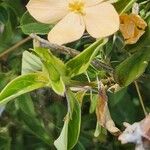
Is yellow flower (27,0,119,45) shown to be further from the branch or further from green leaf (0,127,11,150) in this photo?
green leaf (0,127,11,150)

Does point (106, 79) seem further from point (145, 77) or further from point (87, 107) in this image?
point (87, 107)

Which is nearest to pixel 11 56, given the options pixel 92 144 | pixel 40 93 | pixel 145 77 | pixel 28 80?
pixel 40 93

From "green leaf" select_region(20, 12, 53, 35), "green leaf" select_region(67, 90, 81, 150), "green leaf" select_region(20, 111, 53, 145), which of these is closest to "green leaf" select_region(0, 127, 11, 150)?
"green leaf" select_region(20, 111, 53, 145)

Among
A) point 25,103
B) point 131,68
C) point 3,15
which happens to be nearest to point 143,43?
point 131,68

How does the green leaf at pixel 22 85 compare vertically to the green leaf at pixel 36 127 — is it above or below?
above

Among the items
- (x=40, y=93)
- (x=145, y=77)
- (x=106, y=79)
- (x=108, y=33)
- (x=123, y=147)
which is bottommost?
(x=123, y=147)

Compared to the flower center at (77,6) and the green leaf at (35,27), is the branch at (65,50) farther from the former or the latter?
the green leaf at (35,27)

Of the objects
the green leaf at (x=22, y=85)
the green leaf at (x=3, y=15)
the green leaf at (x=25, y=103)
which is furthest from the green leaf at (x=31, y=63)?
the green leaf at (x=3, y=15)
